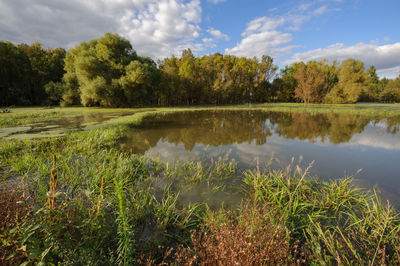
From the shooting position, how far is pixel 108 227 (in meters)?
2.68

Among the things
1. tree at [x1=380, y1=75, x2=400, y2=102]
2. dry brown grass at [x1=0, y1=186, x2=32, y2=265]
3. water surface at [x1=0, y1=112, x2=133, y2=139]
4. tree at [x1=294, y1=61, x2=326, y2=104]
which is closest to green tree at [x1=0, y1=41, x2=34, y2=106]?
water surface at [x1=0, y1=112, x2=133, y2=139]

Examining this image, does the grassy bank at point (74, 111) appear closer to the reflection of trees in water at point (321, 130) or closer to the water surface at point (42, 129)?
the water surface at point (42, 129)

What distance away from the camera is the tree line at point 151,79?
29.0m

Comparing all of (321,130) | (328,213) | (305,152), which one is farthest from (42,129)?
(321,130)

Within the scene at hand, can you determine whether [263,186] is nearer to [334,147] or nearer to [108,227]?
[108,227]

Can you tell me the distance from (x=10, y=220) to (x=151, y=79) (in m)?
36.5

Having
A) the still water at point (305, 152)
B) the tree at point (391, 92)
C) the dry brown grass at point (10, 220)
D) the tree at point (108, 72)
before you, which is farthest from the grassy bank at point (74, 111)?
the tree at point (391, 92)

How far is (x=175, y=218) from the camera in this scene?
3307mm

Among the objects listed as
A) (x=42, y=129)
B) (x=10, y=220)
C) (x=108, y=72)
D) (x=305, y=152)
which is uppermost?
(x=108, y=72)

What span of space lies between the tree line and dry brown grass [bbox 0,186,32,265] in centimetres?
2907

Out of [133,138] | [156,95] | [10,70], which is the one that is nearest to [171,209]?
[133,138]

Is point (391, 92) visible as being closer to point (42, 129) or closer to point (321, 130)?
point (321, 130)

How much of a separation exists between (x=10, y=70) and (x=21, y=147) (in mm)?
43585

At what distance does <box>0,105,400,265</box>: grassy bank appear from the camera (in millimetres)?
1855
